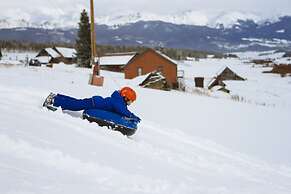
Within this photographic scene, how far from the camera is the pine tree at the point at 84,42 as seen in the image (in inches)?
2542

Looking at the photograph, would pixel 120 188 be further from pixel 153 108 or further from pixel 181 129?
pixel 153 108

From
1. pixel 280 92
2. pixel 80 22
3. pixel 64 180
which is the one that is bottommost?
pixel 280 92

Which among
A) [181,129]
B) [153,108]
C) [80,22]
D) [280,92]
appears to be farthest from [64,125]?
[80,22]

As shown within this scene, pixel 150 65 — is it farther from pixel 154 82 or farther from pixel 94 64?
pixel 94 64

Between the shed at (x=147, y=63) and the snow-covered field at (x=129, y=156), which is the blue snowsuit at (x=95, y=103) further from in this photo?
the shed at (x=147, y=63)

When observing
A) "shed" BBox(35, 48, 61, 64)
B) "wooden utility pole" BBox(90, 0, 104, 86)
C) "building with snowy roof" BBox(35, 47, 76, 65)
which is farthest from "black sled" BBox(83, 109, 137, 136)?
"shed" BBox(35, 48, 61, 64)

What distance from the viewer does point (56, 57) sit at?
9756 centimetres

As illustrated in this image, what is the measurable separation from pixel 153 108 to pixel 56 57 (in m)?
84.4

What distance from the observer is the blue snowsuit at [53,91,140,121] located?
31.3 ft

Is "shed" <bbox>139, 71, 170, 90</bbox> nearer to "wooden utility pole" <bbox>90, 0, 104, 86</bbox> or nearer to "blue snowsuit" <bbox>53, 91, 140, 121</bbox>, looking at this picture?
"wooden utility pole" <bbox>90, 0, 104, 86</bbox>

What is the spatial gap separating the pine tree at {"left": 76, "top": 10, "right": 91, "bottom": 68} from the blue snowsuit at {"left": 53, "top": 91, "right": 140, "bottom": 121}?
55.1 meters

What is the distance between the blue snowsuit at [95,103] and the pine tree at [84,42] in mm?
55118

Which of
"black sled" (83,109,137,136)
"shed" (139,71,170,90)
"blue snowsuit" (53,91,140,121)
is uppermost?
"blue snowsuit" (53,91,140,121)

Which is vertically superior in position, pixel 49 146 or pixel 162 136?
pixel 49 146
